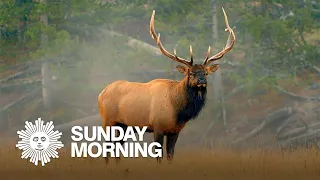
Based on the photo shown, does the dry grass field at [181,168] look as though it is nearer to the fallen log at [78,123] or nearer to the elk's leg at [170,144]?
the elk's leg at [170,144]

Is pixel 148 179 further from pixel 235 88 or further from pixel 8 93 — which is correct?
pixel 8 93

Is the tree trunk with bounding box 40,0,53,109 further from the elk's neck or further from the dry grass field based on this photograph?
the elk's neck

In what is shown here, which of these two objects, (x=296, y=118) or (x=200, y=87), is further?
(x=296, y=118)

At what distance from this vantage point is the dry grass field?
51.4 feet

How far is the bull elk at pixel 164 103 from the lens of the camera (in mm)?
17781

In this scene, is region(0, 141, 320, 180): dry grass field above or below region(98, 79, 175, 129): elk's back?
below

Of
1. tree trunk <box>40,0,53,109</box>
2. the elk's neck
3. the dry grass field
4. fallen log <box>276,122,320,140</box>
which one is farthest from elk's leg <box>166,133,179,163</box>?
tree trunk <box>40,0,53,109</box>

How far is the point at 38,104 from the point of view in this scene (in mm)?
34312

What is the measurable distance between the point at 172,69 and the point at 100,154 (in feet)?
42.9

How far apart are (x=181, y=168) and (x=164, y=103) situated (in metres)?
1.95

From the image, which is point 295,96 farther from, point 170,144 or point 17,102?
point 170,144

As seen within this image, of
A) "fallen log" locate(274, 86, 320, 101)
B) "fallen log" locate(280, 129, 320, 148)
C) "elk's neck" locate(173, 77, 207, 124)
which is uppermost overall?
"fallen log" locate(274, 86, 320, 101)

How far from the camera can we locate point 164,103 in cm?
1805

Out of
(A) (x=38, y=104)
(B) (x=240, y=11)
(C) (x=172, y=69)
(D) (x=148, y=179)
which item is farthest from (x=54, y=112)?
(D) (x=148, y=179)
